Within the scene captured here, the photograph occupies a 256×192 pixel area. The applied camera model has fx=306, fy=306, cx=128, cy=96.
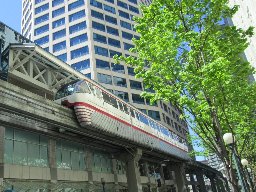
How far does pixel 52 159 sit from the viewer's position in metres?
21.7

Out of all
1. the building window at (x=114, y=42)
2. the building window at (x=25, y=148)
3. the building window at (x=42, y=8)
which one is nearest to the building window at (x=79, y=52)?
the building window at (x=114, y=42)

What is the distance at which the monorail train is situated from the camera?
18.1 m

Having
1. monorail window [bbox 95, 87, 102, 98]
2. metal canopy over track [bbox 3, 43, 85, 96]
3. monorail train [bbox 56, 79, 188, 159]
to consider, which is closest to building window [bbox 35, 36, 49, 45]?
monorail train [bbox 56, 79, 188, 159]

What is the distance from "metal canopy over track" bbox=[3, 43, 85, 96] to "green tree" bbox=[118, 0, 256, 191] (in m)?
7.45

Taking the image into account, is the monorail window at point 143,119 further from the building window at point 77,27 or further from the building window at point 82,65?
the building window at point 77,27

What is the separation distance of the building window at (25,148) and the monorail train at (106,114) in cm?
336

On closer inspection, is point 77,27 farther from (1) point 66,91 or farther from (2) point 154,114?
(1) point 66,91

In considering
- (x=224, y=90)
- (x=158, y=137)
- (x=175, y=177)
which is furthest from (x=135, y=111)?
(x=175, y=177)

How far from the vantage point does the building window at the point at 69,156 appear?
22.8 metres

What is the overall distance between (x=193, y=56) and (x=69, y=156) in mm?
13382

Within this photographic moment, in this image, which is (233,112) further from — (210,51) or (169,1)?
(169,1)

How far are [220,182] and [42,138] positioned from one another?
74530mm

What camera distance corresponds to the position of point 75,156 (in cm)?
2469

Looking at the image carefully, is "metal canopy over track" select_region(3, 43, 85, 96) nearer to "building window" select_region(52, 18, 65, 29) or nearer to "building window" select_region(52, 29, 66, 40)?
"building window" select_region(52, 29, 66, 40)
